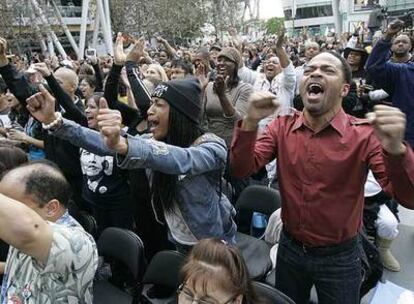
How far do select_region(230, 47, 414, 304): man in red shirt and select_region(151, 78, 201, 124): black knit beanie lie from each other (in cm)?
38

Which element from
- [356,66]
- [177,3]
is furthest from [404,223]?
[177,3]

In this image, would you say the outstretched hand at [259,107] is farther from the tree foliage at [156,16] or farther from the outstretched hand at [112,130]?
the tree foliage at [156,16]

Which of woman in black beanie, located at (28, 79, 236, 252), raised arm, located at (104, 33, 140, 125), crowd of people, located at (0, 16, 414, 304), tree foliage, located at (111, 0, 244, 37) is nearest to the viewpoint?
crowd of people, located at (0, 16, 414, 304)

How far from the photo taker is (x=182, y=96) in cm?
215

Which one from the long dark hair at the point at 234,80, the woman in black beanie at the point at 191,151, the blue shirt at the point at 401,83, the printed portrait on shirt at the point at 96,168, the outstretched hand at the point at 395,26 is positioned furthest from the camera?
the long dark hair at the point at 234,80

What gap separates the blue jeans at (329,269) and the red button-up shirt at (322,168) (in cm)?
5

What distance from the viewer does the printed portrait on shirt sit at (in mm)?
3275

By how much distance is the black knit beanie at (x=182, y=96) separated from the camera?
2137 mm

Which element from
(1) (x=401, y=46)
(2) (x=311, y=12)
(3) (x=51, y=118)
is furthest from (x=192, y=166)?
(2) (x=311, y=12)

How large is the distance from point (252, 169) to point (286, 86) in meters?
2.71

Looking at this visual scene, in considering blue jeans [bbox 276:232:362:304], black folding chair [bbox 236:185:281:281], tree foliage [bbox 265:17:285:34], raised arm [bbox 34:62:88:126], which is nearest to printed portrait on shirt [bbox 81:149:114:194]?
raised arm [bbox 34:62:88:126]

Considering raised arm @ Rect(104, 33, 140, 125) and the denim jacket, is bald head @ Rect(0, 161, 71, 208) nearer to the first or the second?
the denim jacket

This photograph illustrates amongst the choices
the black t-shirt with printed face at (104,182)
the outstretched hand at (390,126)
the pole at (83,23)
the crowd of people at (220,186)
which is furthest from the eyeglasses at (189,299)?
the pole at (83,23)

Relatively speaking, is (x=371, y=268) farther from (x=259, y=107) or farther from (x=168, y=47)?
(x=168, y=47)
